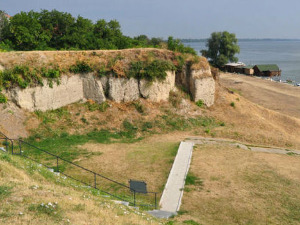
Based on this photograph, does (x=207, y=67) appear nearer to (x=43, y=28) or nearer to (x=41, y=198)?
(x=43, y=28)

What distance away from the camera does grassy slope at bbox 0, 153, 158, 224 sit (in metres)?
9.56

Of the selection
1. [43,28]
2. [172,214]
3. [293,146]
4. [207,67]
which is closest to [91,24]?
[43,28]

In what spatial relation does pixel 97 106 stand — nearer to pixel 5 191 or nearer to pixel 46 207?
pixel 5 191

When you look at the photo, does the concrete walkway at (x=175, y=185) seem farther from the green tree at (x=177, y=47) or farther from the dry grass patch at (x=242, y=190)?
the green tree at (x=177, y=47)

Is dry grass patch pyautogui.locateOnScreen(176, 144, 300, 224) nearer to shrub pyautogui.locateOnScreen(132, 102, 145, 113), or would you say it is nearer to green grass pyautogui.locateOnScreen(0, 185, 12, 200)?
green grass pyautogui.locateOnScreen(0, 185, 12, 200)

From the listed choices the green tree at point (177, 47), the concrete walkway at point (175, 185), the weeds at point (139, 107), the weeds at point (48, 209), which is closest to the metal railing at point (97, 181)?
the concrete walkway at point (175, 185)

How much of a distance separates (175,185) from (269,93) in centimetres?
4693

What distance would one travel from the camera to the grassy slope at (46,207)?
31.4 ft

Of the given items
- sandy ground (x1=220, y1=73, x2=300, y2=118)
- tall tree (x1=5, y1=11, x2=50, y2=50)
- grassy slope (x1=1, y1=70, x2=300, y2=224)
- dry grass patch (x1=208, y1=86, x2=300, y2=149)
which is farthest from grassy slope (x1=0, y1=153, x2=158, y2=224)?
sandy ground (x1=220, y1=73, x2=300, y2=118)

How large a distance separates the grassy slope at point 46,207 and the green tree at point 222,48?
264 ft

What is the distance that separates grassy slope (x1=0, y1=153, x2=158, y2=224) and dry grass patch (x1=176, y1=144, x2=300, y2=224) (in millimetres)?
3750

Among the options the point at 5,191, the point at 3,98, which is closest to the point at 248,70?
the point at 3,98

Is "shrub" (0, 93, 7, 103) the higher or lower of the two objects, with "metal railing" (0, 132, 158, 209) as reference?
higher

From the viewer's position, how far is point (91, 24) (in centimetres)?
4000
